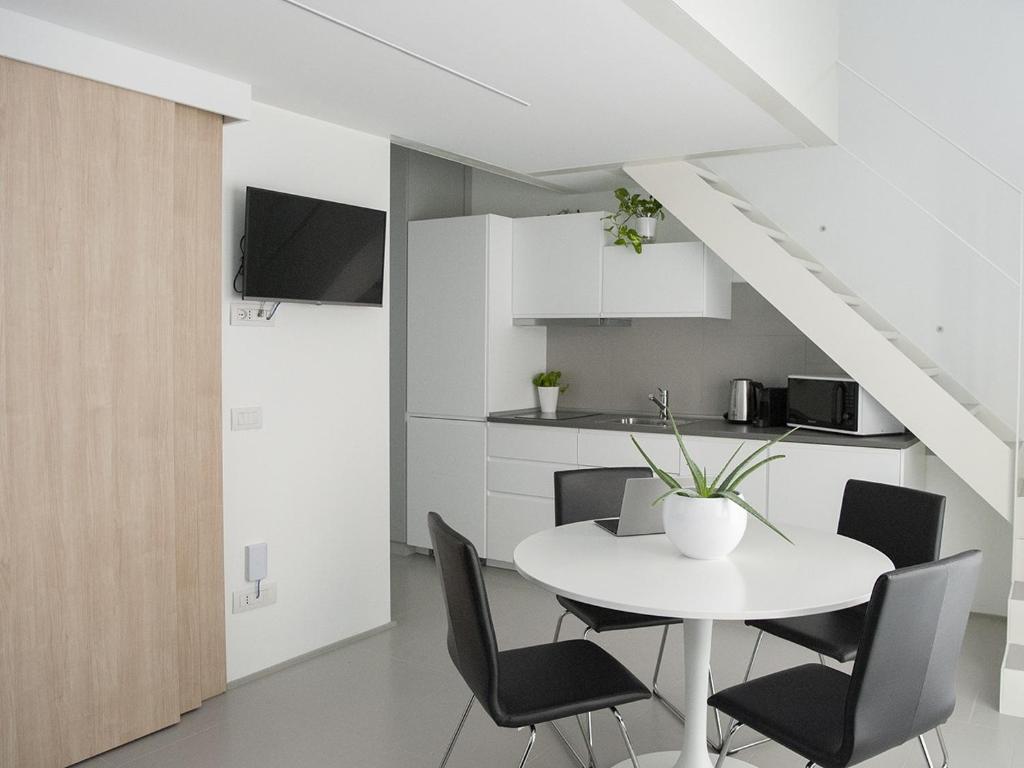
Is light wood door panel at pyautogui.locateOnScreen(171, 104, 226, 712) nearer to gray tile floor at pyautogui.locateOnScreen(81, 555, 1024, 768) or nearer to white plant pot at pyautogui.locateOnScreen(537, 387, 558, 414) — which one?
gray tile floor at pyautogui.locateOnScreen(81, 555, 1024, 768)

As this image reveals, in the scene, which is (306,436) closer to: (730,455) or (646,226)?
(730,455)

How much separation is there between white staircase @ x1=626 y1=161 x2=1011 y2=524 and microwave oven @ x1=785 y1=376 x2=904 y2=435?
0.15m

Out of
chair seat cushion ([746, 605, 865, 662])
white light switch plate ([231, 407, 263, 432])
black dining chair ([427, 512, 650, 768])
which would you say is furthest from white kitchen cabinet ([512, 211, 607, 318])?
black dining chair ([427, 512, 650, 768])

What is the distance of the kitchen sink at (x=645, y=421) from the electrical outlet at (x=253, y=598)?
2.17 meters

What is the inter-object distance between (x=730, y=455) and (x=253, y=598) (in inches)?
96.4

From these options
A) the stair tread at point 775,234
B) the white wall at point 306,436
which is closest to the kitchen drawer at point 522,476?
the white wall at point 306,436

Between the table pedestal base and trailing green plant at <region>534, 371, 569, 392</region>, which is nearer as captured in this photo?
the table pedestal base

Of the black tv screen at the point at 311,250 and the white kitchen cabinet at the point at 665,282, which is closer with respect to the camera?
the black tv screen at the point at 311,250

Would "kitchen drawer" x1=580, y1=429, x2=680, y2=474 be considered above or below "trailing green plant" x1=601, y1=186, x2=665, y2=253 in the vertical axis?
below

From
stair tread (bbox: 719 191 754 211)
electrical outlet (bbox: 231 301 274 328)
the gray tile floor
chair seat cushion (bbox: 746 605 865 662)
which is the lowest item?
the gray tile floor

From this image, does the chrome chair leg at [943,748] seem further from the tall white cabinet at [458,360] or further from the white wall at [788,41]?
the tall white cabinet at [458,360]

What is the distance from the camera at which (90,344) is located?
289cm

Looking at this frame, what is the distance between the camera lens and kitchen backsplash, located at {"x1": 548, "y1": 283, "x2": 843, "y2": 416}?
504cm

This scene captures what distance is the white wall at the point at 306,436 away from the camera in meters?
3.56
